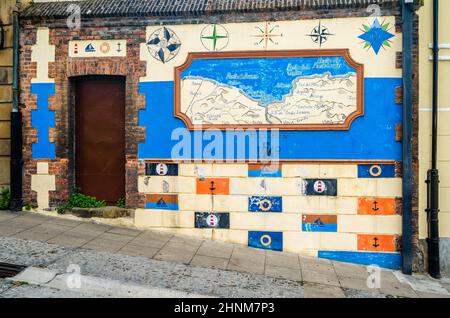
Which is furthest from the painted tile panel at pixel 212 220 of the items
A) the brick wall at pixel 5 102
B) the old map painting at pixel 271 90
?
the brick wall at pixel 5 102

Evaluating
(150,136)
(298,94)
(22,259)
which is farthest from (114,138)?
(298,94)

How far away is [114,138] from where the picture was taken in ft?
25.0

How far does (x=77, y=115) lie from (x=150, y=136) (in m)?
1.79

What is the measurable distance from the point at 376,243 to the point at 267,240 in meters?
2.01

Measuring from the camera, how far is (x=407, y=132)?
6.58m

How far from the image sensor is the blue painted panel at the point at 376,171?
674 centimetres

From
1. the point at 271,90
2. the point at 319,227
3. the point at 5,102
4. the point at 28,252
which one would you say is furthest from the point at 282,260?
the point at 5,102

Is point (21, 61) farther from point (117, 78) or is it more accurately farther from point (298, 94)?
point (298, 94)

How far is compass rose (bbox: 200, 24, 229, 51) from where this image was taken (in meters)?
7.10

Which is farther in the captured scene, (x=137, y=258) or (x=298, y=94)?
(x=298, y=94)

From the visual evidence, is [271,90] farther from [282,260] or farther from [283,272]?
[283,272]

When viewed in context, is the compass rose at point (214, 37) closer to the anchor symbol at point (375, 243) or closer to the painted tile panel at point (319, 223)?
the painted tile panel at point (319, 223)

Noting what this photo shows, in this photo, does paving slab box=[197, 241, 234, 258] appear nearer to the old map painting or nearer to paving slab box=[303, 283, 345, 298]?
paving slab box=[303, 283, 345, 298]

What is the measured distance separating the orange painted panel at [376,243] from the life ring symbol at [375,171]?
113 centimetres
